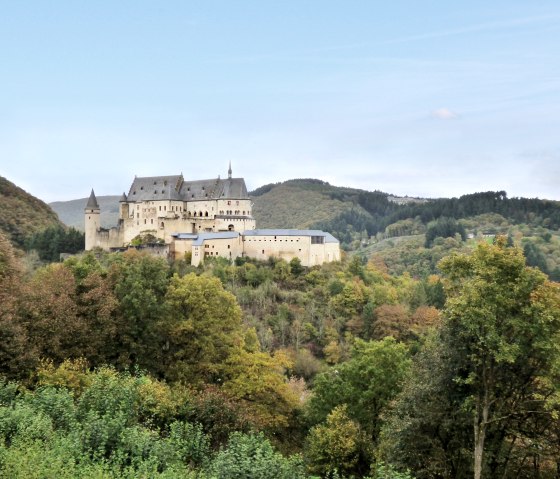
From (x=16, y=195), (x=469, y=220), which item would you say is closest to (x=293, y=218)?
(x=469, y=220)

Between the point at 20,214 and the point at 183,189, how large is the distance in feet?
98.9

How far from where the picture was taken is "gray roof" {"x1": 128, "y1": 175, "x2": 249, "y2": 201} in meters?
67.9

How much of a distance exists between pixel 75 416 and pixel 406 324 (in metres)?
40.9

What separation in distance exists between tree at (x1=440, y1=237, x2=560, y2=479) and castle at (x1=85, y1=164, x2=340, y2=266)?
152 feet

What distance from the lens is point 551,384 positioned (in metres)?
15.7

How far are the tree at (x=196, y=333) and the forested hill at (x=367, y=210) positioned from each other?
425 ft

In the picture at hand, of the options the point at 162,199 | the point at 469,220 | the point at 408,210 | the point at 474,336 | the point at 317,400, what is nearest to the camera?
the point at 474,336

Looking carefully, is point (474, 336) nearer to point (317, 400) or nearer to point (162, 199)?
point (317, 400)

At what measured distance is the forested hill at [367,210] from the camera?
148 meters

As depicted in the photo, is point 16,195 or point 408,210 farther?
point 408,210

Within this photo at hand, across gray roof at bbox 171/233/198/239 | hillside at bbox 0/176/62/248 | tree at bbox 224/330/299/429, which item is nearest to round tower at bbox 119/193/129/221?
gray roof at bbox 171/233/198/239

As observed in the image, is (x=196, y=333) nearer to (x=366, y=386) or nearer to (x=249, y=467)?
(x=366, y=386)

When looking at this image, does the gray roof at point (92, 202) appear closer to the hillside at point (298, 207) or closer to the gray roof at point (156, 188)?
the gray roof at point (156, 188)

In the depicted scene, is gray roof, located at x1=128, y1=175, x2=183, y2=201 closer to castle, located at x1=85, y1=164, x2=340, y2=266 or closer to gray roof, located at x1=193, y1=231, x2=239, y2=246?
castle, located at x1=85, y1=164, x2=340, y2=266
